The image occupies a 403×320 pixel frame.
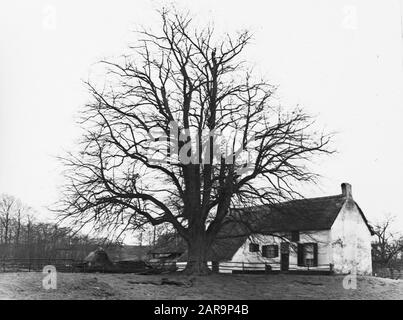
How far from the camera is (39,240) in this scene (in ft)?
129

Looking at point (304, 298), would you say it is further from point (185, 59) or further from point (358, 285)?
point (185, 59)

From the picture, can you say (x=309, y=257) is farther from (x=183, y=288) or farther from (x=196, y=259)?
(x=183, y=288)

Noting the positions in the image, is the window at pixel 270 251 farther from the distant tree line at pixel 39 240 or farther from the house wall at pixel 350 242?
the distant tree line at pixel 39 240

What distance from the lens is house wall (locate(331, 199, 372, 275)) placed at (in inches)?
1507

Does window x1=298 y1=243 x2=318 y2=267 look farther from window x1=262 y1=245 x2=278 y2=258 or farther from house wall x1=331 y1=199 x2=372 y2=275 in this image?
window x1=262 y1=245 x2=278 y2=258

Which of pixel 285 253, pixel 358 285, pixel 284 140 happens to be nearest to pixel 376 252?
pixel 285 253

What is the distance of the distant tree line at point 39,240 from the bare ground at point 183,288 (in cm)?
209

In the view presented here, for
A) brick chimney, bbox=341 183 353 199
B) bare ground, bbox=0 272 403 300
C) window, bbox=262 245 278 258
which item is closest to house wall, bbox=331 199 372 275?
brick chimney, bbox=341 183 353 199

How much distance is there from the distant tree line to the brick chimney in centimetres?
2115

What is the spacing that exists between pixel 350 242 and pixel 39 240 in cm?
2545

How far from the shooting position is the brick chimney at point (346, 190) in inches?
1618
